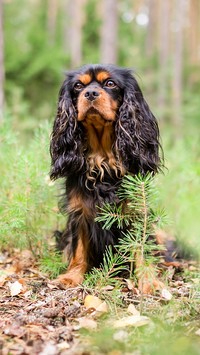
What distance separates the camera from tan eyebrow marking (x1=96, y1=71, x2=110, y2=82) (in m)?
3.75

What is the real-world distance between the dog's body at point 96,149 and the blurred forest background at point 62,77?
355 millimetres

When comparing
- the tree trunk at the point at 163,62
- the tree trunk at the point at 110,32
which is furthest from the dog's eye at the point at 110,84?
the tree trunk at the point at 163,62

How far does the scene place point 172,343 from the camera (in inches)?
87.6

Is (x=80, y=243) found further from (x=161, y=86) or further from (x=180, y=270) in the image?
(x=161, y=86)

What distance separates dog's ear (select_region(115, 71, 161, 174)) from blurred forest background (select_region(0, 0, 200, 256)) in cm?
30

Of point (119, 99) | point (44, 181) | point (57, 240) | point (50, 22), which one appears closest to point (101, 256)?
point (57, 240)

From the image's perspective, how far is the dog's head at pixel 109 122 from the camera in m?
3.76

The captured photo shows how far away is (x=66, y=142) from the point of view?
3893mm

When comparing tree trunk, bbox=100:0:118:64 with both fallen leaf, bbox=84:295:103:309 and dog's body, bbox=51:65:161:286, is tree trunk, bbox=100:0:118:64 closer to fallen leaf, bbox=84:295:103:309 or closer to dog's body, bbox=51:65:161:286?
dog's body, bbox=51:65:161:286

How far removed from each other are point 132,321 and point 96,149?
1.56 meters

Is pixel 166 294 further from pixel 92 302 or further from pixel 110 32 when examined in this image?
pixel 110 32

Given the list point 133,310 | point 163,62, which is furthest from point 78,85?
point 163,62

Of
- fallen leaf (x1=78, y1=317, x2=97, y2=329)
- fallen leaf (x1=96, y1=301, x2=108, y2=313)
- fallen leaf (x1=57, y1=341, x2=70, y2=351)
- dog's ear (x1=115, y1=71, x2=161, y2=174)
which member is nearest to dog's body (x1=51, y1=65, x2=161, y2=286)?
dog's ear (x1=115, y1=71, x2=161, y2=174)

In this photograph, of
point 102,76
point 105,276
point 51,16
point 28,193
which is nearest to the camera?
point 105,276
